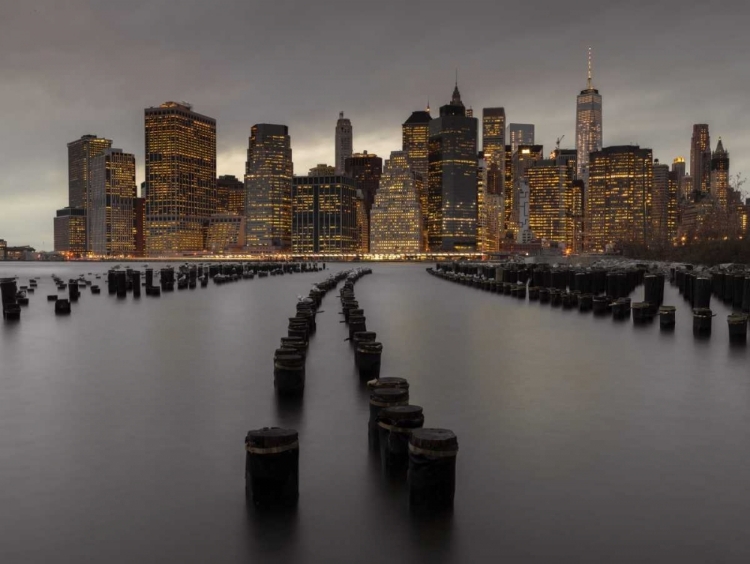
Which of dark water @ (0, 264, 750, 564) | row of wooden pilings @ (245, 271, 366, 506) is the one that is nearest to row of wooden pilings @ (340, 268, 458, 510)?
dark water @ (0, 264, 750, 564)

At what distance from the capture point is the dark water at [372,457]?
23.9 feet

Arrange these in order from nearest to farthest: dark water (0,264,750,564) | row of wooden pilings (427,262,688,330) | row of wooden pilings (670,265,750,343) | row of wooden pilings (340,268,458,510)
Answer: dark water (0,264,750,564) < row of wooden pilings (340,268,458,510) < row of wooden pilings (670,265,750,343) < row of wooden pilings (427,262,688,330)

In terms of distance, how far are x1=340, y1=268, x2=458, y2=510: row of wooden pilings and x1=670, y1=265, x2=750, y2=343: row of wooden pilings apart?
18755 mm

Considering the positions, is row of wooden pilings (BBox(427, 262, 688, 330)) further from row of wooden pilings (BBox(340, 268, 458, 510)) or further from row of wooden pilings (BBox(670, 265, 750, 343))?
row of wooden pilings (BBox(340, 268, 458, 510))

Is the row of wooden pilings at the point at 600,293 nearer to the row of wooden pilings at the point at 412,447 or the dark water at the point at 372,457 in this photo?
the dark water at the point at 372,457

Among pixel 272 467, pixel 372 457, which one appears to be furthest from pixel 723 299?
pixel 272 467

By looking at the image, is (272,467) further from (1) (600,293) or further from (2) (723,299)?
(1) (600,293)

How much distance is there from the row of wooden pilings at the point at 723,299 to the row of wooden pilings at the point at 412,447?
18755mm

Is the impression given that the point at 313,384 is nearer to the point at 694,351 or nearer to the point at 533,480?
the point at 533,480

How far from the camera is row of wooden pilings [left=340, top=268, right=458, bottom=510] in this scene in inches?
312

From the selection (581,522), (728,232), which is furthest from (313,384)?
(728,232)

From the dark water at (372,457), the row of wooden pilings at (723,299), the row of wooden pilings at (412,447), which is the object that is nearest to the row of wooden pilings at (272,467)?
the dark water at (372,457)

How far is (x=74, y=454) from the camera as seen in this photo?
34.5 feet

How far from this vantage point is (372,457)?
1028 cm
